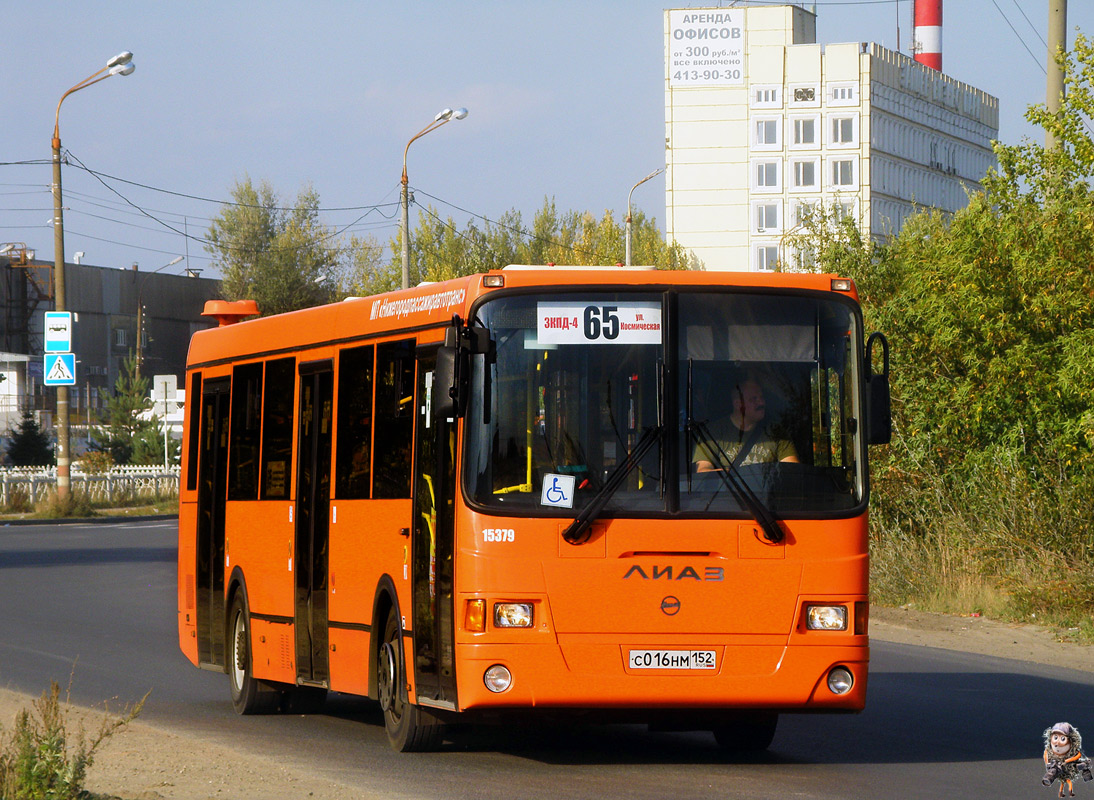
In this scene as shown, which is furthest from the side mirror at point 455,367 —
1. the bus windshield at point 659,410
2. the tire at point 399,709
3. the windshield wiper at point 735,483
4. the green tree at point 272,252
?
the green tree at point 272,252

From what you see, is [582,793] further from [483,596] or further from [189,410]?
[189,410]

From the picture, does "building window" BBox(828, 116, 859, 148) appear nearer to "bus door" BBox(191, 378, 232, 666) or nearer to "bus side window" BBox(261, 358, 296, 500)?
"bus door" BBox(191, 378, 232, 666)

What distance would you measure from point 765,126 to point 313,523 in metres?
118

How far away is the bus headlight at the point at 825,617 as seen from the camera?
31.4ft

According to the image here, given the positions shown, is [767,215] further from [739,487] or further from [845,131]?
[739,487]

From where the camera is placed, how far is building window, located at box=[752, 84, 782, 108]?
12694 centimetres

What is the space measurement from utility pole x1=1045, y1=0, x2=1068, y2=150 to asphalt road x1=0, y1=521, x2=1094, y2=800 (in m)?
7.69

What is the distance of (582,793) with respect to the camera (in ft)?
29.7

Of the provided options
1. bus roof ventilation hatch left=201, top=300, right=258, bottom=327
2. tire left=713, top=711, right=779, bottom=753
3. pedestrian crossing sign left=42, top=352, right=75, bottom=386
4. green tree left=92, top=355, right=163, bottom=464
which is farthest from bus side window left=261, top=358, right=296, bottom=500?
green tree left=92, top=355, right=163, bottom=464

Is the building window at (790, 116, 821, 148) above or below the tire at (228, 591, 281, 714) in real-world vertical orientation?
above

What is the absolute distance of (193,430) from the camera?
48.7 ft

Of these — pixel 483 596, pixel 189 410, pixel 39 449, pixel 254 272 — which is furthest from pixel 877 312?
pixel 254 272

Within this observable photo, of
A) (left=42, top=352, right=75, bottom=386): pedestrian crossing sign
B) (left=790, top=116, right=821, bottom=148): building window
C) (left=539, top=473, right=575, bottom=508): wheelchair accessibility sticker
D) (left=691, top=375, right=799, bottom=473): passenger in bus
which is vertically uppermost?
(left=790, top=116, right=821, bottom=148): building window

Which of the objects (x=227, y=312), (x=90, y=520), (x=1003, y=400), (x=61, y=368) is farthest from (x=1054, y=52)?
(x=90, y=520)
